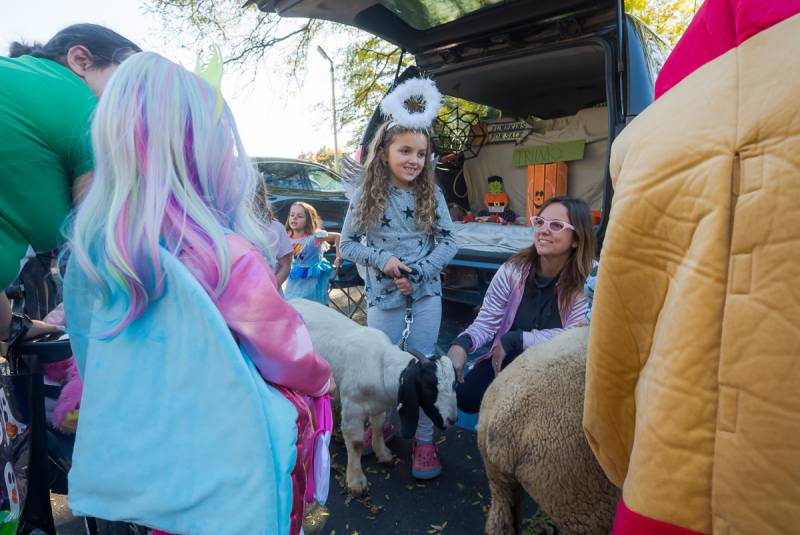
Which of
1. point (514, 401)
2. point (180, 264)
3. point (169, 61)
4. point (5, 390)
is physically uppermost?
point (169, 61)

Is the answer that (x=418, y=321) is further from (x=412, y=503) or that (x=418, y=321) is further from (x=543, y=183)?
(x=543, y=183)

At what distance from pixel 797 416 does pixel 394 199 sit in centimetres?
236

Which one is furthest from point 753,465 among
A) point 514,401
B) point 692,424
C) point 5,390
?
point 5,390

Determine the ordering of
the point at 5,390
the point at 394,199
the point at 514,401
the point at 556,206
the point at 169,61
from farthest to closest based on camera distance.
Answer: the point at 394,199
the point at 556,206
the point at 514,401
the point at 5,390
the point at 169,61

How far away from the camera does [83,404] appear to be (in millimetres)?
1057

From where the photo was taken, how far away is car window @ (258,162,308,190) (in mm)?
7754

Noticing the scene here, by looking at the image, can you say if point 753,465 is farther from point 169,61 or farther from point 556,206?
point 556,206

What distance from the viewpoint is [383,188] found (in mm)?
2768

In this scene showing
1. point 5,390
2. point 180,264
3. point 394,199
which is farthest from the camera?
point 394,199

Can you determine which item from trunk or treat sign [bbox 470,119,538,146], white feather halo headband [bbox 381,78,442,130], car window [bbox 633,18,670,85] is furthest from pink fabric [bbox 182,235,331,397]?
trunk or treat sign [bbox 470,119,538,146]

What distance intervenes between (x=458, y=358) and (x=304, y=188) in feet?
21.2

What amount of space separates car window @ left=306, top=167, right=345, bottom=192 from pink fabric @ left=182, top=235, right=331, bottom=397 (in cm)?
742

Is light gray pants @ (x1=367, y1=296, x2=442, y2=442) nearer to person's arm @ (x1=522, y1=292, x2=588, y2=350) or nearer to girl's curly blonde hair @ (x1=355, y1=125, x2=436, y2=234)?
girl's curly blonde hair @ (x1=355, y1=125, x2=436, y2=234)

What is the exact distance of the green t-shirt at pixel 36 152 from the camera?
1.25 m
